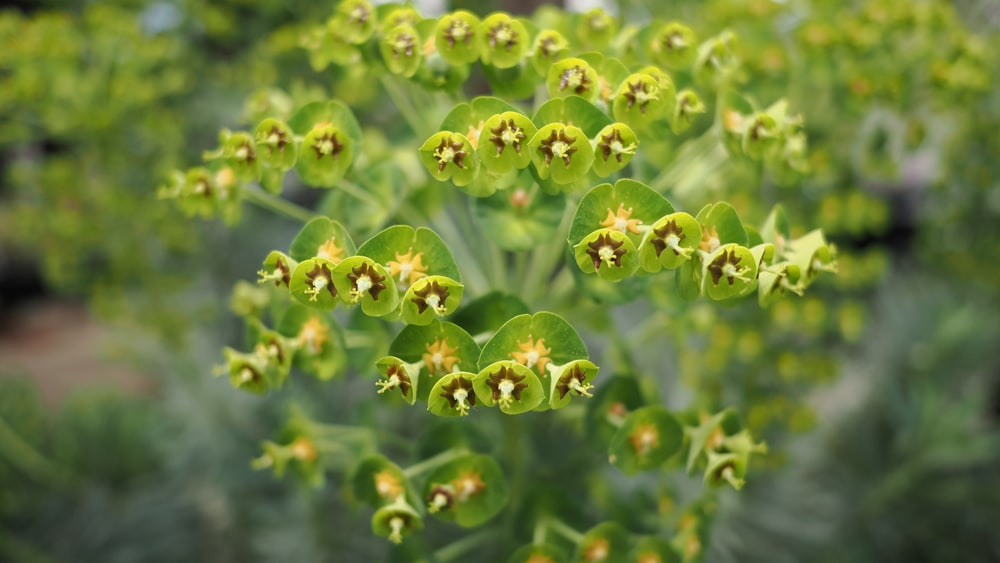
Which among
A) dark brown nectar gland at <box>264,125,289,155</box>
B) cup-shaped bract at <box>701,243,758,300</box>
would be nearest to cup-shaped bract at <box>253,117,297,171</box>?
dark brown nectar gland at <box>264,125,289,155</box>

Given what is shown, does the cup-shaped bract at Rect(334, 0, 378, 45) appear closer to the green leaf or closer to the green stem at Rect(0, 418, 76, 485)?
the green leaf

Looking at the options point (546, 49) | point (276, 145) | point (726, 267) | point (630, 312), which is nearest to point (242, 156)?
point (276, 145)

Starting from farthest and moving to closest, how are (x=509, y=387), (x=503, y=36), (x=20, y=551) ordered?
(x=20, y=551), (x=503, y=36), (x=509, y=387)

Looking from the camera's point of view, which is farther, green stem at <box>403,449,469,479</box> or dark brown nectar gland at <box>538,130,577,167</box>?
green stem at <box>403,449,469,479</box>

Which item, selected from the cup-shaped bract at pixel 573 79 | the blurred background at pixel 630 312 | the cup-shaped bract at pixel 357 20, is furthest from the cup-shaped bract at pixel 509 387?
the blurred background at pixel 630 312

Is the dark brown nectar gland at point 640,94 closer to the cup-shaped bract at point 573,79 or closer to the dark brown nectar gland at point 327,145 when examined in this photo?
the cup-shaped bract at point 573,79

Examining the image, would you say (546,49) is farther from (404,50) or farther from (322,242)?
(322,242)

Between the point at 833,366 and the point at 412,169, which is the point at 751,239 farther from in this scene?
the point at 833,366
